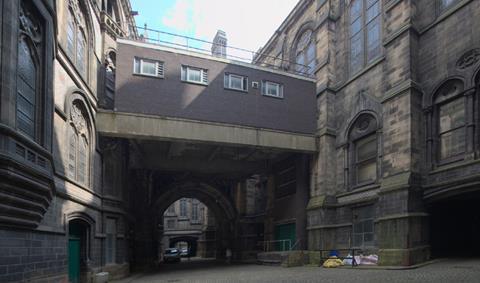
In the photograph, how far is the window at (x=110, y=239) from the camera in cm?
2043

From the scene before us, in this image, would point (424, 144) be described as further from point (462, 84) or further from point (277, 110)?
point (277, 110)

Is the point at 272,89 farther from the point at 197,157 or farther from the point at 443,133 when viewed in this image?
the point at 443,133

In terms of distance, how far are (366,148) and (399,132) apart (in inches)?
139

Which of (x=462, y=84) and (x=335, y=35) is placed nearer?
(x=462, y=84)

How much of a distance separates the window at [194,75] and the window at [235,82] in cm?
114

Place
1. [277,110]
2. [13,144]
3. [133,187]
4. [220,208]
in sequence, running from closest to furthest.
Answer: [13,144], [277,110], [133,187], [220,208]

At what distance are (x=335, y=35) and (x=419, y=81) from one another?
26.2ft

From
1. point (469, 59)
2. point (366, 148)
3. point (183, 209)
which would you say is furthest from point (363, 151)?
point (183, 209)

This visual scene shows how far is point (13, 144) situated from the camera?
8836 mm

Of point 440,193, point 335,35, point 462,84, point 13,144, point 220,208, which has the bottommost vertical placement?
point 220,208

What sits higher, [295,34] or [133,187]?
[295,34]

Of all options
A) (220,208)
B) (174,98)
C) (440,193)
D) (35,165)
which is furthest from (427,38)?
(220,208)

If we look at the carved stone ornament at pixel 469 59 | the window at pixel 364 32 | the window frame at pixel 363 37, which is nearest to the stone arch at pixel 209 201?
the window frame at pixel 363 37

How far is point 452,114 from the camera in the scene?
664 inches
